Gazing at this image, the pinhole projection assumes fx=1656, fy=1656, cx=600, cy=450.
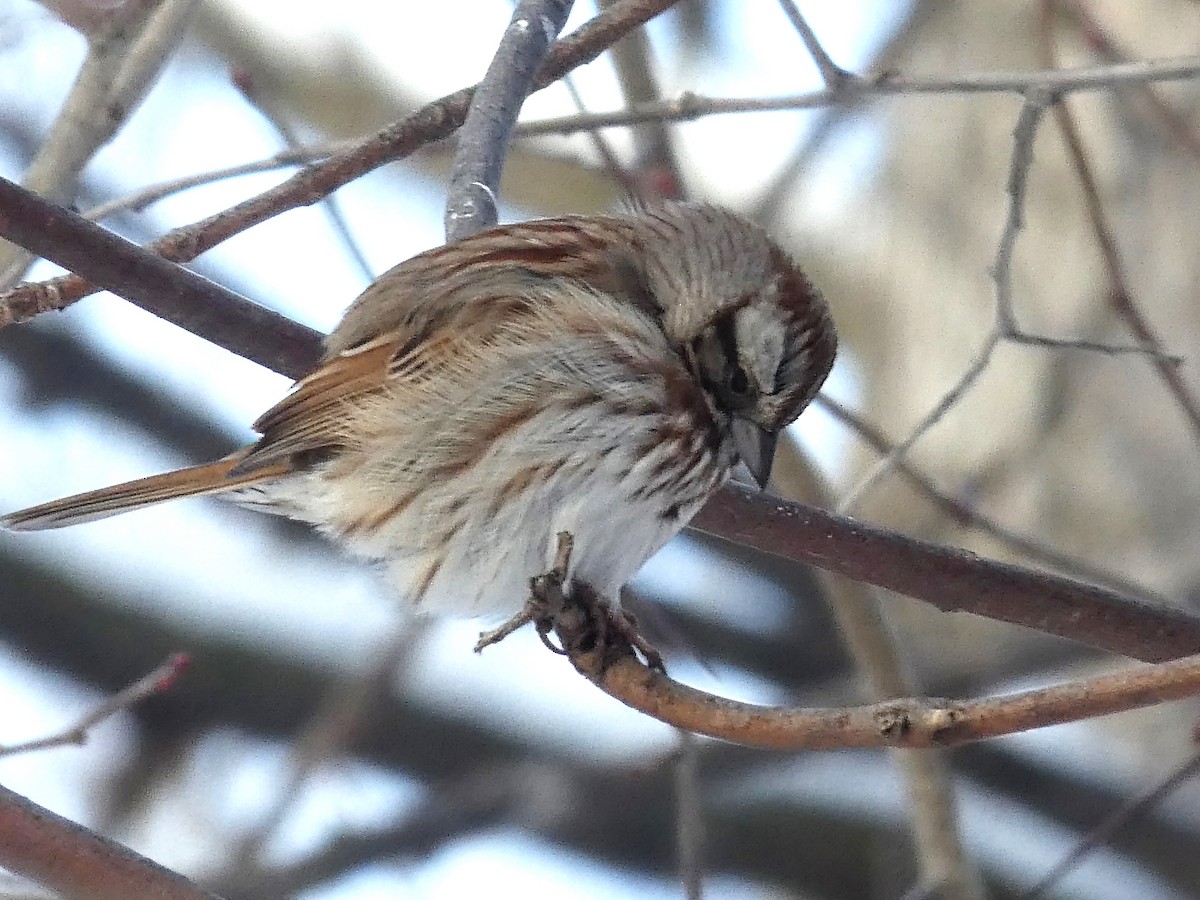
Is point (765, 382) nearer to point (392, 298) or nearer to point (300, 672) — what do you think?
point (392, 298)

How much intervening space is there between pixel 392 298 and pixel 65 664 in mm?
1541

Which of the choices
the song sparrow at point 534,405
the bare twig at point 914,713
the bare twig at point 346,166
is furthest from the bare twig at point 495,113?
the bare twig at point 914,713

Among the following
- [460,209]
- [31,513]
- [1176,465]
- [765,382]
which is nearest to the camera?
[765,382]

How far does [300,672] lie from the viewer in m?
3.99

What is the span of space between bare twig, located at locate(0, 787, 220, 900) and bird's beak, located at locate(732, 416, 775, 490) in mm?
1021

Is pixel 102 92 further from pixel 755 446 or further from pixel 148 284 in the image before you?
pixel 755 446

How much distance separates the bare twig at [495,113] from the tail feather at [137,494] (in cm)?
54

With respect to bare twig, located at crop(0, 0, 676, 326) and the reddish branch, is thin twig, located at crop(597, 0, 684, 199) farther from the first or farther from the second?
the reddish branch

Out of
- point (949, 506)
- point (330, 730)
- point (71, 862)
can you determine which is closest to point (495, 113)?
point (949, 506)

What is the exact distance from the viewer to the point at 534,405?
2453mm

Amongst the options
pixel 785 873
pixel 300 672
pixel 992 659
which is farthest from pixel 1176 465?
pixel 300 672

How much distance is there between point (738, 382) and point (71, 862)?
1.19m

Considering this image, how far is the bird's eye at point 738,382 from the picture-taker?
97.3 inches

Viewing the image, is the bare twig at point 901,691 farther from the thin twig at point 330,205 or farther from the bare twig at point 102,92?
the bare twig at point 102,92
